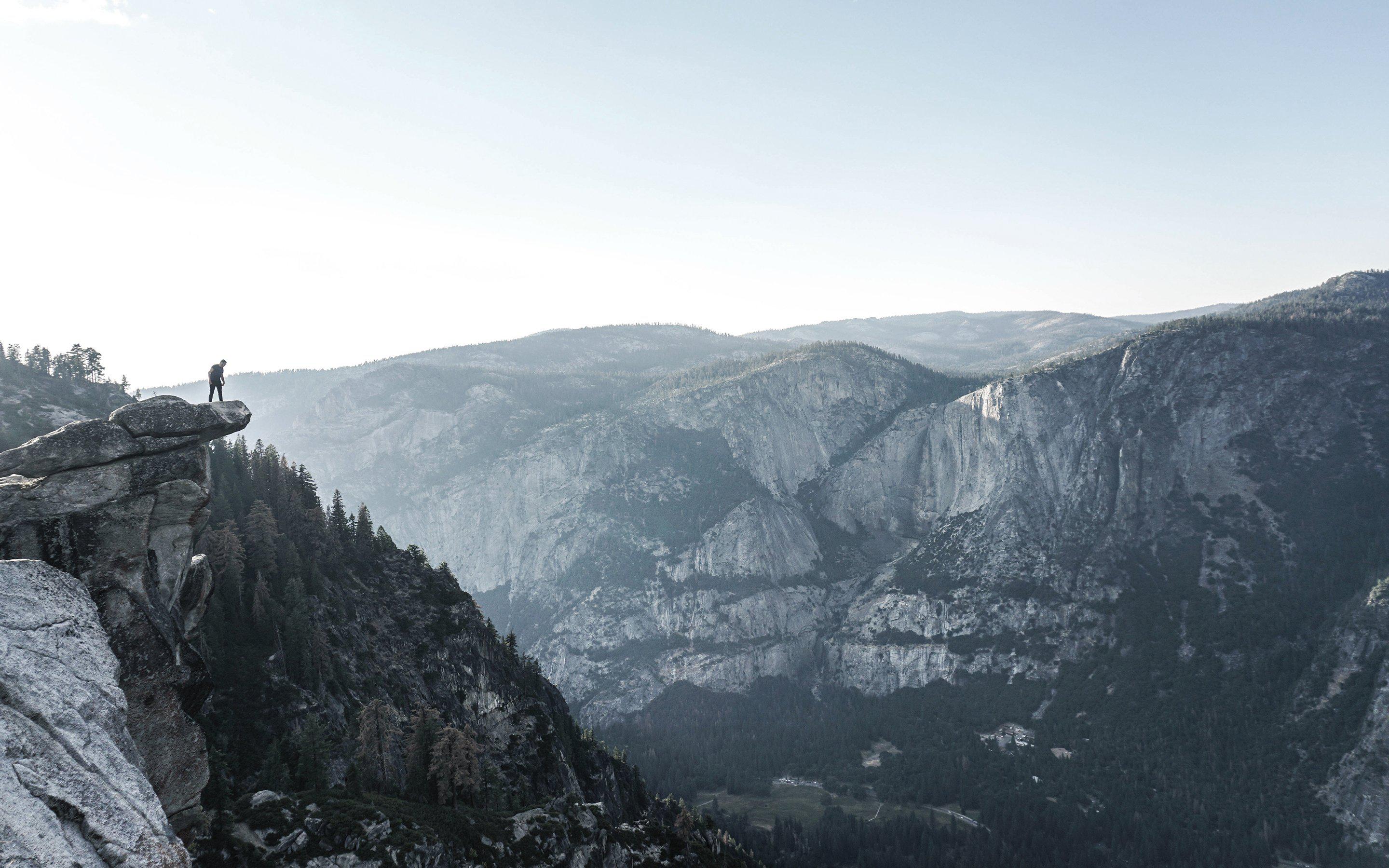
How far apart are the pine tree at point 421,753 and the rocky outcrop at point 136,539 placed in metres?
42.2

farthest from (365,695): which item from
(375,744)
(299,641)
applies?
(375,744)

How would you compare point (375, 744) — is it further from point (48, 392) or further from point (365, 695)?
point (48, 392)

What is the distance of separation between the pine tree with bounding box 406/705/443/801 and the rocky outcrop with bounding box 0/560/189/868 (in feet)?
179

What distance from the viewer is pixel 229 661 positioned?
7781 centimetres

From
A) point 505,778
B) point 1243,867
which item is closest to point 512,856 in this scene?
point 505,778

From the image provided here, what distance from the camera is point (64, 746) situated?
2145 centimetres

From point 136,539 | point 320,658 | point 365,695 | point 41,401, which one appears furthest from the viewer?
point 41,401

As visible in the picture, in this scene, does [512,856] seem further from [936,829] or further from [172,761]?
[936,829]

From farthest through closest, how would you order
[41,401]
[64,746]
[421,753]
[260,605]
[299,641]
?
1. [41,401]
2. [260,605]
3. [299,641]
4. [421,753]
5. [64,746]

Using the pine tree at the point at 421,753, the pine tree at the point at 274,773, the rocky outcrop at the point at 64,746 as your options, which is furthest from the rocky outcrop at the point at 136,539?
the pine tree at the point at 421,753

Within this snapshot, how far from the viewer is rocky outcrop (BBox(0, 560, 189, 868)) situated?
18375 mm

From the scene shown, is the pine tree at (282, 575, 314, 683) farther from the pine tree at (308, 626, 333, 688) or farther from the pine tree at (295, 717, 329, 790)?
the pine tree at (295, 717, 329, 790)

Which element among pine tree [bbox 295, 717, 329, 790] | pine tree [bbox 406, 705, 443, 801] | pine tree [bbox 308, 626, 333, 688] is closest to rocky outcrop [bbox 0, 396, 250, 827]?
pine tree [bbox 295, 717, 329, 790]

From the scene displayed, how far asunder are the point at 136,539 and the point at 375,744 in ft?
158
